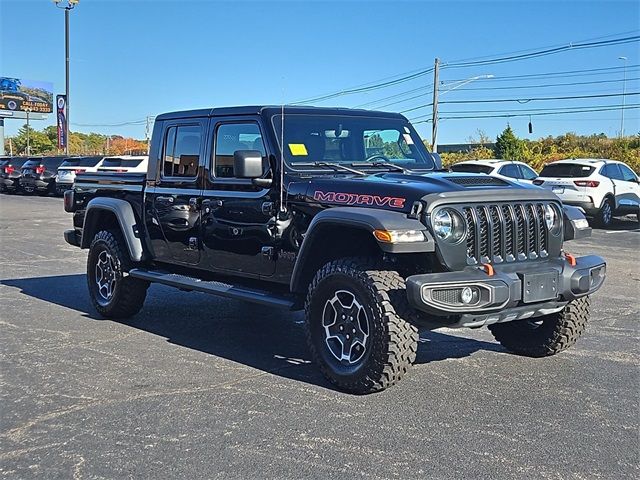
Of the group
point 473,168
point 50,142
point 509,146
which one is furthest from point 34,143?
point 473,168

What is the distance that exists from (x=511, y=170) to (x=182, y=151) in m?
12.9

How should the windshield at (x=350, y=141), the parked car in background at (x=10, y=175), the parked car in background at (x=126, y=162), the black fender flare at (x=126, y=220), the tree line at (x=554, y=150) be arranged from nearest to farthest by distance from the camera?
the windshield at (x=350, y=141) < the black fender flare at (x=126, y=220) < the parked car in background at (x=126, y=162) < the parked car in background at (x=10, y=175) < the tree line at (x=554, y=150)

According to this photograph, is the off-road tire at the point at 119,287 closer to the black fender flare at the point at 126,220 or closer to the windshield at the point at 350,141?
the black fender flare at the point at 126,220

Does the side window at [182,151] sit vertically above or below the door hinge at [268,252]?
above

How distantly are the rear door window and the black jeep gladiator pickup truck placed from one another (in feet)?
39.8

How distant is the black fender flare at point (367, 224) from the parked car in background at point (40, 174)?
2729cm

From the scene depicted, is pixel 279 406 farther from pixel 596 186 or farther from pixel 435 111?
pixel 435 111

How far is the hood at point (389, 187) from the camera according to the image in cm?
492

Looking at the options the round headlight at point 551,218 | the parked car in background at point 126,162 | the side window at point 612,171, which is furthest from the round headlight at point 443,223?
the parked car in background at point 126,162

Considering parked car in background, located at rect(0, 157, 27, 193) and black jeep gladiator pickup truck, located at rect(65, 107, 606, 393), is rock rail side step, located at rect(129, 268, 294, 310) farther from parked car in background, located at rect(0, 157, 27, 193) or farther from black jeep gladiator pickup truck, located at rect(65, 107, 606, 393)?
parked car in background, located at rect(0, 157, 27, 193)

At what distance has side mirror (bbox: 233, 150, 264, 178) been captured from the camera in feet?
18.4

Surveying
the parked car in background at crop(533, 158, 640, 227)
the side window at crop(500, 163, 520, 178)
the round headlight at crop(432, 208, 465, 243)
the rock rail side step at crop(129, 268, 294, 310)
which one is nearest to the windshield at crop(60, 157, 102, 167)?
the side window at crop(500, 163, 520, 178)

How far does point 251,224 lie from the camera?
5918 mm

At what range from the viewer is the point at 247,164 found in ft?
18.4
